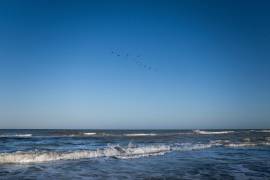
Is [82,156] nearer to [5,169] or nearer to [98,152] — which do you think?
[98,152]

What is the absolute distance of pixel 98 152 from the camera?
71.5ft

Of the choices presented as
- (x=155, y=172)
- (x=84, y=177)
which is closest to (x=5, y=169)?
(x=84, y=177)

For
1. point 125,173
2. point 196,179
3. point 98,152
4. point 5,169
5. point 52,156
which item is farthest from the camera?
point 98,152

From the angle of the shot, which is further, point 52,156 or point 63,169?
point 52,156

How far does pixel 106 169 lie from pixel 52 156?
5.67m

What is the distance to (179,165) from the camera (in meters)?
16.0

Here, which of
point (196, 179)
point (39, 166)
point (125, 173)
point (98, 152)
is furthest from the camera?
point (98, 152)

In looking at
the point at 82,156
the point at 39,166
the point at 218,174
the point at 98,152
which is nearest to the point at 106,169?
the point at 39,166

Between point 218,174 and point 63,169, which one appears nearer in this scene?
point 218,174

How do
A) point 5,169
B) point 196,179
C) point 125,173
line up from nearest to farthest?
point 196,179 < point 125,173 < point 5,169

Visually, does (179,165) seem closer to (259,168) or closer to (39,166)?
(259,168)

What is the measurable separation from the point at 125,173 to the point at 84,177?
1.74 metres

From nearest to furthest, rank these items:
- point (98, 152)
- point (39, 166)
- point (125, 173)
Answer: point (125, 173), point (39, 166), point (98, 152)

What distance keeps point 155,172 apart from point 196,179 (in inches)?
74.8
